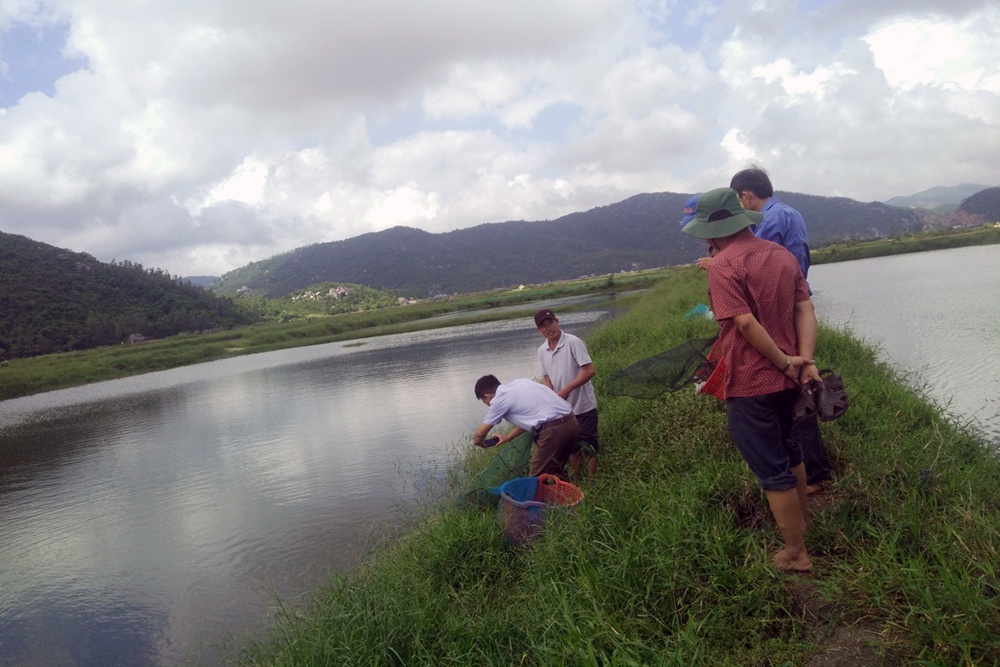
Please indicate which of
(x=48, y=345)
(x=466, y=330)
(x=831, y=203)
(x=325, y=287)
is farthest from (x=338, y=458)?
(x=831, y=203)

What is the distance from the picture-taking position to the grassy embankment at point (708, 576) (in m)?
2.49

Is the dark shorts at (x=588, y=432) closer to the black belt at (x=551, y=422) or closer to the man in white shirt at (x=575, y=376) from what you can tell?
the man in white shirt at (x=575, y=376)

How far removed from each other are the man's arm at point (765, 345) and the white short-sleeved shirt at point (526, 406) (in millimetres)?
2584

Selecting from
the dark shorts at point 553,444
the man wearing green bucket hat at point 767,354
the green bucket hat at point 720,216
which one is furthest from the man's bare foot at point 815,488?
the dark shorts at point 553,444

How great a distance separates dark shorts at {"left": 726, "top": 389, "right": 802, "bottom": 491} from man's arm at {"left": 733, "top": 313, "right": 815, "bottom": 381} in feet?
0.44

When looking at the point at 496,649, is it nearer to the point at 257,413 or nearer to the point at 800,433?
the point at 800,433

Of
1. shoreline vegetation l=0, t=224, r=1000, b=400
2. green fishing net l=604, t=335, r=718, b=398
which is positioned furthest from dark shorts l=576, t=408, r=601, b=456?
shoreline vegetation l=0, t=224, r=1000, b=400

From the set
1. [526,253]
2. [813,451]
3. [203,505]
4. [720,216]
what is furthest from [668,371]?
[526,253]

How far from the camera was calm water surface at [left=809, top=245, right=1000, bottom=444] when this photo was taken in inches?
274

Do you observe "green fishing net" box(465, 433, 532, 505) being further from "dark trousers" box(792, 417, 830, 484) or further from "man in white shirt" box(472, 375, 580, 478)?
"dark trousers" box(792, 417, 830, 484)

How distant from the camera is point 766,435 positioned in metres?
2.98

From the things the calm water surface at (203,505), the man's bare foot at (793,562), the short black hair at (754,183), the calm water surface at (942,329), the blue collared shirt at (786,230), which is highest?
the short black hair at (754,183)

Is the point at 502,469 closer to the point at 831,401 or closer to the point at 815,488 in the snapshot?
the point at 815,488

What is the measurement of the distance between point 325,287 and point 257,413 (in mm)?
96502
